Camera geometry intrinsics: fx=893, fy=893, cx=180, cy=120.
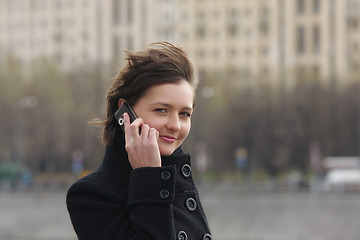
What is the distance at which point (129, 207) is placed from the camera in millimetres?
2301

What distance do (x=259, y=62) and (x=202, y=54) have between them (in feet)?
24.0

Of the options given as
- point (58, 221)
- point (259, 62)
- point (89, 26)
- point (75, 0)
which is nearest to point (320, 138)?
point (58, 221)

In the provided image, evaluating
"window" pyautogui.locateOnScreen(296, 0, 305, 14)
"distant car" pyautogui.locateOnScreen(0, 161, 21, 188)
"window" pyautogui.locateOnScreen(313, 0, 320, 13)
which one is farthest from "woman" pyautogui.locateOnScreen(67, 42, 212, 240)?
"window" pyautogui.locateOnScreen(296, 0, 305, 14)

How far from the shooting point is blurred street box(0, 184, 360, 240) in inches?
951

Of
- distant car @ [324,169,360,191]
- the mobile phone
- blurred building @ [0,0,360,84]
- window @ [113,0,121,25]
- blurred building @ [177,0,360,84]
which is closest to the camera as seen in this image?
the mobile phone

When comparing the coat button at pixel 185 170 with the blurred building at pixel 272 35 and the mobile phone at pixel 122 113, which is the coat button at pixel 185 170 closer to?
the mobile phone at pixel 122 113

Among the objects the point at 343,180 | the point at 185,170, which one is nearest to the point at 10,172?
the point at 343,180

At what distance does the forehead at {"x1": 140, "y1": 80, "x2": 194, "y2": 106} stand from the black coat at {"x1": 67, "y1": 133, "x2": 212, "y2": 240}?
15 centimetres

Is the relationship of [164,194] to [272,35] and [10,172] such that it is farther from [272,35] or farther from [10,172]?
[272,35]

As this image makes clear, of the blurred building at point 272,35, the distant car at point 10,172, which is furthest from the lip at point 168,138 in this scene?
the blurred building at point 272,35

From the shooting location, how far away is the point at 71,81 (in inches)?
2822

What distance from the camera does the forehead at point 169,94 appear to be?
2.40 meters

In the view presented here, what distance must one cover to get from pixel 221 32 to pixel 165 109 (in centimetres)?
10711

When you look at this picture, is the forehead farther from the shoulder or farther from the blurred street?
the blurred street
